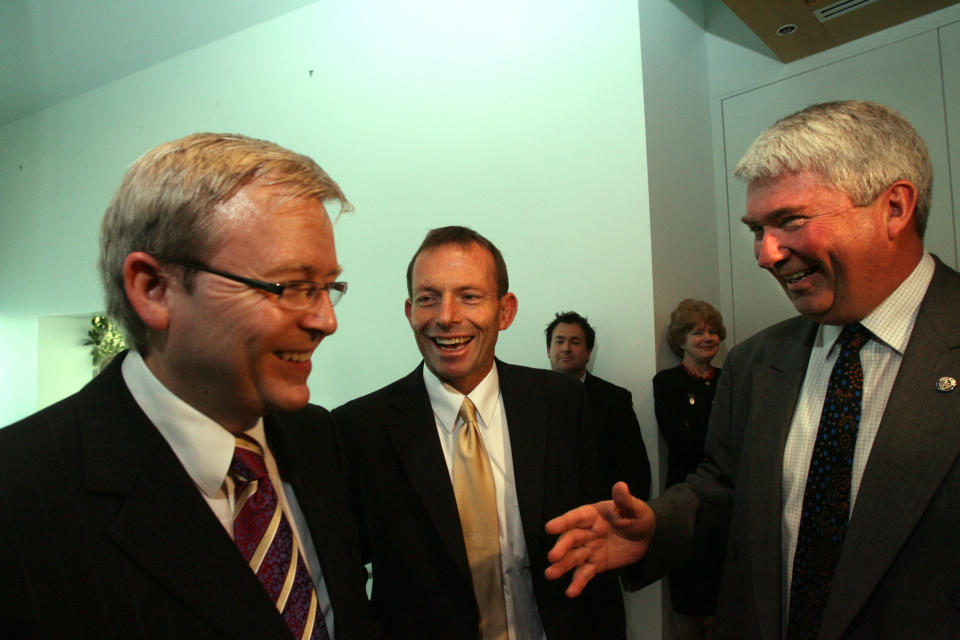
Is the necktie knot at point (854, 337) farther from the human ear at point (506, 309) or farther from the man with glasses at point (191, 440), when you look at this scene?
the man with glasses at point (191, 440)

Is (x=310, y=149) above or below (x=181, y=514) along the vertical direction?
above

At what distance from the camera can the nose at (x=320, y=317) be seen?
107 centimetres

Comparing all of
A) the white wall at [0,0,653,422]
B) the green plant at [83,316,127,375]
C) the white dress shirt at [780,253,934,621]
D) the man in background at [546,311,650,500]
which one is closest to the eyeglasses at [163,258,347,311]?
the white dress shirt at [780,253,934,621]

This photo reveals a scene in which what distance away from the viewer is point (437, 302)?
1804mm

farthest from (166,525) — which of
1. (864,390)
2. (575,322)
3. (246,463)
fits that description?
(575,322)

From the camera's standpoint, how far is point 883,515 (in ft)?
3.75

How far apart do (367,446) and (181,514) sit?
0.85m

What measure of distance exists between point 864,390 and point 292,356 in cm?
124

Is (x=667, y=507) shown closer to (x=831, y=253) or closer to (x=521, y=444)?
(x=521, y=444)

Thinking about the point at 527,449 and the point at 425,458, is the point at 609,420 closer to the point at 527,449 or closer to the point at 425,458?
the point at 527,449

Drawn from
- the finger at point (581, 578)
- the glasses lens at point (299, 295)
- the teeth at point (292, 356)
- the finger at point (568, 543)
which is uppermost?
the glasses lens at point (299, 295)

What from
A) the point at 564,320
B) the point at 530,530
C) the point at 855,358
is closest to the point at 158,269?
the point at 530,530

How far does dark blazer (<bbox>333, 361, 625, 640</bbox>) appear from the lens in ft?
5.16

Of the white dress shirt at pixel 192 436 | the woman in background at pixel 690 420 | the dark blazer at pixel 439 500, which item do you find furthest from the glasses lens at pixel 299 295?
the woman in background at pixel 690 420
